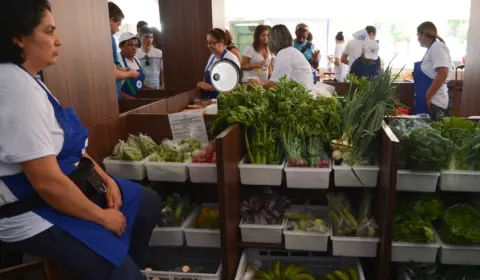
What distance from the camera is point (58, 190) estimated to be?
4.41ft

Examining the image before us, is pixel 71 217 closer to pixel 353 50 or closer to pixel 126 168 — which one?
pixel 126 168

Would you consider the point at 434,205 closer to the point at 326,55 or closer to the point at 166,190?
the point at 166,190

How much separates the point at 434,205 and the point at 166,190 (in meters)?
1.52

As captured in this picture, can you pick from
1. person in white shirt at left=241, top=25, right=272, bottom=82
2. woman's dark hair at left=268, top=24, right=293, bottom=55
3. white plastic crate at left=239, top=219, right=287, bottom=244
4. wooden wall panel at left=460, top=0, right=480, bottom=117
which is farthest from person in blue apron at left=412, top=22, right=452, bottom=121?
white plastic crate at left=239, top=219, right=287, bottom=244

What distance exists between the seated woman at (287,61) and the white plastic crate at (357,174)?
1.48 metres

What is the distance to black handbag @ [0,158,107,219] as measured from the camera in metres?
1.36

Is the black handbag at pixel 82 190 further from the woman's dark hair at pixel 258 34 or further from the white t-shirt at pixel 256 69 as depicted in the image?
the woman's dark hair at pixel 258 34

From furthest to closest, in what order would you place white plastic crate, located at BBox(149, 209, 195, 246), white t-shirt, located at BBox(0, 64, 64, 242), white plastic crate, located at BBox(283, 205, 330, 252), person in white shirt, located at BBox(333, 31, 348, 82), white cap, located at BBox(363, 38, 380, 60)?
person in white shirt, located at BBox(333, 31, 348, 82) → white cap, located at BBox(363, 38, 380, 60) → white plastic crate, located at BBox(149, 209, 195, 246) → white plastic crate, located at BBox(283, 205, 330, 252) → white t-shirt, located at BBox(0, 64, 64, 242)

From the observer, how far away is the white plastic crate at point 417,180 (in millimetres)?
1835

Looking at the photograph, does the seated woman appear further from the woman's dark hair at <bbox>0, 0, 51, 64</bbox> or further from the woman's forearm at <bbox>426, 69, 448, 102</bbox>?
the woman's dark hair at <bbox>0, 0, 51, 64</bbox>

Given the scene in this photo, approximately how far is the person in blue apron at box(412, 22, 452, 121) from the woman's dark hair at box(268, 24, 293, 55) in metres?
1.63

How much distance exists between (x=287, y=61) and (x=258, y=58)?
72.9 inches

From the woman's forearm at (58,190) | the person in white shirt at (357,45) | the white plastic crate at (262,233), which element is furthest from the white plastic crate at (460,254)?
the person in white shirt at (357,45)

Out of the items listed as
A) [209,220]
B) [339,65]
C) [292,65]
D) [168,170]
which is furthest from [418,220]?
[339,65]
